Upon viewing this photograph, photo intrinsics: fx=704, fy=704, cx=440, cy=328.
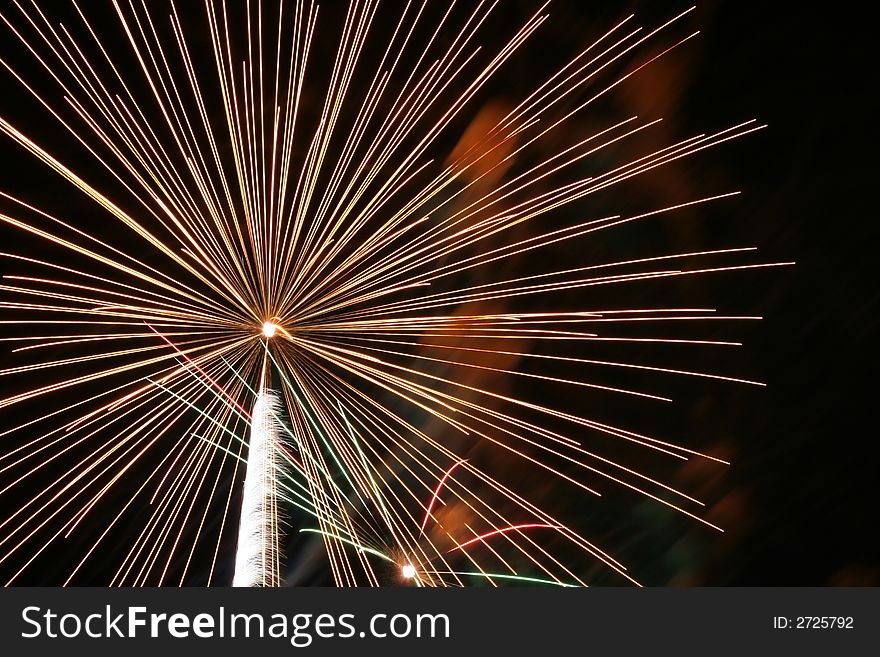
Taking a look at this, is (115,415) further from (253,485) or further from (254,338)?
(253,485)

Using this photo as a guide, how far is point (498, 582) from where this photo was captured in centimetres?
974

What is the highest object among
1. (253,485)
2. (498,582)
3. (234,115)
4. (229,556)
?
(234,115)

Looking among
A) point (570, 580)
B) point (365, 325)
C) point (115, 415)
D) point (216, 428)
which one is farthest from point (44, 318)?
point (570, 580)

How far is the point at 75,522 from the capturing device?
5125 millimetres

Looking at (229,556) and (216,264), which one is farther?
(229,556)

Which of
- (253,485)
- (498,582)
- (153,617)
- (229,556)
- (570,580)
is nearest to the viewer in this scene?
(153,617)

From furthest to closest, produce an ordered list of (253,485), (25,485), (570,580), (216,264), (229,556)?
(570,580) → (229,556) → (25,485) → (216,264) → (253,485)

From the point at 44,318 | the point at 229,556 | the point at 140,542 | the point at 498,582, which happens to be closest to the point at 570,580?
the point at 498,582

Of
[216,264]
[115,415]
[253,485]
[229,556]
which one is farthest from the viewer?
[229,556]

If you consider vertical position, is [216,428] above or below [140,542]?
above

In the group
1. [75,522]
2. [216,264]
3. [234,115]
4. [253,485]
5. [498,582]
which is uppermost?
[234,115]

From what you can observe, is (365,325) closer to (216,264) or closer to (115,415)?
(216,264)

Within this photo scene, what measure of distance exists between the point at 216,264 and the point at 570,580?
6.15 metres

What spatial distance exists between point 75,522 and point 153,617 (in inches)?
108
